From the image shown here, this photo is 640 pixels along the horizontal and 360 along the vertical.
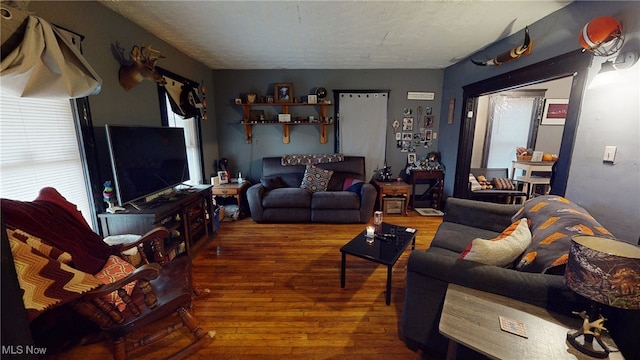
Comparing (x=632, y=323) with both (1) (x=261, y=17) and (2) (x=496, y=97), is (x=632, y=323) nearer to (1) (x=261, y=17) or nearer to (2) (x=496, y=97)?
(1) (x=261, y=17)

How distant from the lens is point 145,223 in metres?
2.03

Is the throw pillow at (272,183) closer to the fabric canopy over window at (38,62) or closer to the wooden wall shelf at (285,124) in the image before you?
the wooden wall shelf at (285,124)

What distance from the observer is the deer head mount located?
2211mm

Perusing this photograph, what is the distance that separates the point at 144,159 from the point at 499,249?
9.33 ft

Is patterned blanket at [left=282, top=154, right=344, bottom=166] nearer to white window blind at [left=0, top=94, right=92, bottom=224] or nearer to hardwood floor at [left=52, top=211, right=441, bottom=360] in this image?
hardwood floor at [left=52, top=211, right=441, bottom=360]

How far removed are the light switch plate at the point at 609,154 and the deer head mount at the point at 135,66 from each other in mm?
3802

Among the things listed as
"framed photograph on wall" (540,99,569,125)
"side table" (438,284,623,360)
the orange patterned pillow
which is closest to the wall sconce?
"side table" (438,284,623,360)

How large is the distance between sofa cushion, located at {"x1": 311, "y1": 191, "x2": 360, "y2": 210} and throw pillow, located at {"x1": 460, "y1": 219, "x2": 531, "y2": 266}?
7.13ft

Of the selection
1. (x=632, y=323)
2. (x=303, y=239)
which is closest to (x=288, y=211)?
(x=303, y=239)

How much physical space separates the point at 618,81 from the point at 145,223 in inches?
145

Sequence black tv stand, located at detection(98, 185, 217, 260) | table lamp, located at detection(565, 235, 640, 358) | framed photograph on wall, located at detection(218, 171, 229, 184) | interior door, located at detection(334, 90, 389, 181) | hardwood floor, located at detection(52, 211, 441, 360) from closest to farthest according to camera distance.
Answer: table lamp, located at detection(565, 235, 640, 358), hardwood floor, located at detection(52, 211, 441, 360), black tv stand, located at detection(98, 185, 217, 260), framed photograph on wall, located at detection(218, 171, 229, 184), interior door, located at detection(334, 90, 389, 181)

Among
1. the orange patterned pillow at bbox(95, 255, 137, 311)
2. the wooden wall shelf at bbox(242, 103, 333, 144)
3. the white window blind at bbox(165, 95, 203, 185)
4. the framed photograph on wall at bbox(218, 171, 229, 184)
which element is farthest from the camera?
the wooden wall shelf at bbox(242, 103, 333, 144)

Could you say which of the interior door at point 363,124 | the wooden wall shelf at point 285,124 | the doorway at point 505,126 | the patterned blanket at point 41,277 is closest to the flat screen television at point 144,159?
the patterned blanket at point 41,277

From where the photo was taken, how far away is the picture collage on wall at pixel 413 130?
4.40m
